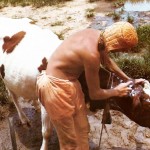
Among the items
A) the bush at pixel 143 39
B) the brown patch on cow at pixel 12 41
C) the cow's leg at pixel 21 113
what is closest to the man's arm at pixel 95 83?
the brown patch on cow at pixel 12 41

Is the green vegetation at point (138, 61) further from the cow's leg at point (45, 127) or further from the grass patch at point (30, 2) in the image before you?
the grass patch at point (30, 2)

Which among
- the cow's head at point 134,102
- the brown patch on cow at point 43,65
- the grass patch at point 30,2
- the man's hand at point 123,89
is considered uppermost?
the brown patch on cow at point 43,65

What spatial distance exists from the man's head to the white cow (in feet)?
3.97

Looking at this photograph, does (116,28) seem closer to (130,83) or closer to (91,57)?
(91,57)

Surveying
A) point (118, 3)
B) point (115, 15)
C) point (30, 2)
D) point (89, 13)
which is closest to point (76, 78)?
point (115, 15)

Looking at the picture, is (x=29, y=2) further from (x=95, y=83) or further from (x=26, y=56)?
(x=95, y=83)

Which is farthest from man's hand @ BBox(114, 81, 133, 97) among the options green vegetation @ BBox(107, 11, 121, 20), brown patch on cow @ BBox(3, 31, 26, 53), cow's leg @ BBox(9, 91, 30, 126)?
green vegetation @ BBox(107, 11, 121, 20)

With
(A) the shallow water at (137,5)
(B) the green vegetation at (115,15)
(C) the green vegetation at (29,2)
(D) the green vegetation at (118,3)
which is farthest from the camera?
(C) the green vegetation at (29,2)

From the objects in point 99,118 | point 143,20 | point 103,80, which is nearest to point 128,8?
point 143,20

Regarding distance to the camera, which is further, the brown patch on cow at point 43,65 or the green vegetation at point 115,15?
the green vegetation at point 115,15

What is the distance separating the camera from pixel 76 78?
11.4 ft

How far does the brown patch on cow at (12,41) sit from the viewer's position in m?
4.47

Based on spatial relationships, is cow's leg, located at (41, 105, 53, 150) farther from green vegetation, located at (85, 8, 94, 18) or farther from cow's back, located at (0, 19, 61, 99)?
green vegetation, located at (85, 8, 94, 18)

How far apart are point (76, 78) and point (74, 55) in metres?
0.33
